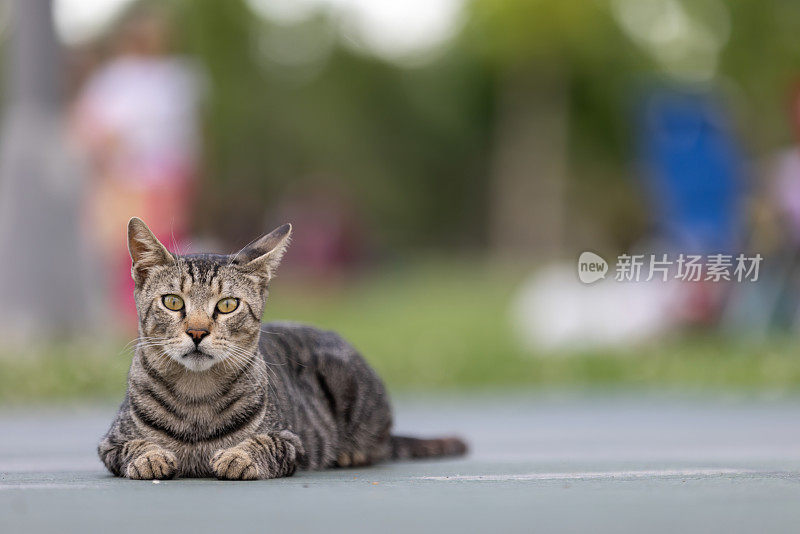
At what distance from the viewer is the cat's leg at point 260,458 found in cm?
443

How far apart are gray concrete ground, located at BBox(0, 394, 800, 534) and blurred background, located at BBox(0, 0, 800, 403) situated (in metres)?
1.19

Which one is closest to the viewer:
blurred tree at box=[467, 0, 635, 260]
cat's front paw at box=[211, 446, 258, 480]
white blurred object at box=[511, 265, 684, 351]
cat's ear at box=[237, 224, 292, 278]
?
cat's front paw at box=[211, 446, 258, 480]

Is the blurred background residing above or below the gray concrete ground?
above

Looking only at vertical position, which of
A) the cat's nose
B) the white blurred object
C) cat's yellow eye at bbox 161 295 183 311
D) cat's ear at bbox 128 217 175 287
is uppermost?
the white blurred object

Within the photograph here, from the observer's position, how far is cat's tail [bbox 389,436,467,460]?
557cm

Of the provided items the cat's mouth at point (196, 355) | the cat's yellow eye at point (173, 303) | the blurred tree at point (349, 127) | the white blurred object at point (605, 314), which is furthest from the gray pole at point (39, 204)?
the blurred tree at point (349, 127)

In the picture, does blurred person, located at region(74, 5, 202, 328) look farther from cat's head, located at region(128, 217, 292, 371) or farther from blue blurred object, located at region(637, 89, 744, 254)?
cat's head, located at region(128, 217, 292, 371)

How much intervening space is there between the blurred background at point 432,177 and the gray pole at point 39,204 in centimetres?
2

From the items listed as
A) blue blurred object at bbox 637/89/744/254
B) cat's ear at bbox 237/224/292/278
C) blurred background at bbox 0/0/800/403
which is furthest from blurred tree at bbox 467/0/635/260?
cat's ear at bbox 237/224/292/278

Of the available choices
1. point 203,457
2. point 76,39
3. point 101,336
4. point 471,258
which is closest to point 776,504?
point 203,457

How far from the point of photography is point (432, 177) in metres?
39.2

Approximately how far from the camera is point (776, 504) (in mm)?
3803

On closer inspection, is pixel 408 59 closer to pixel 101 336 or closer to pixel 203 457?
pixel 101 336

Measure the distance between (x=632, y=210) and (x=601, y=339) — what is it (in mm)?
11050
